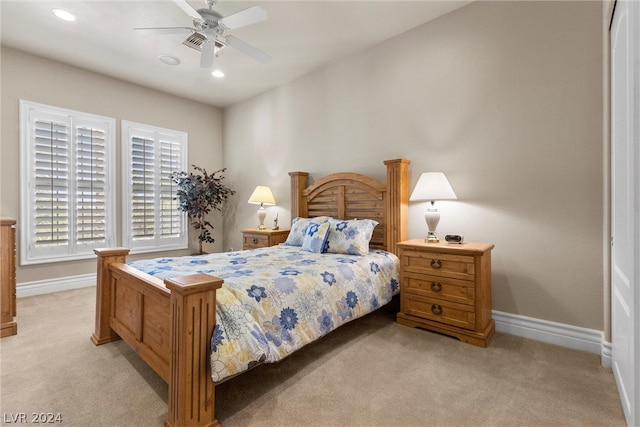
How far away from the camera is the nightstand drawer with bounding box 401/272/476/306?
2.42 metres

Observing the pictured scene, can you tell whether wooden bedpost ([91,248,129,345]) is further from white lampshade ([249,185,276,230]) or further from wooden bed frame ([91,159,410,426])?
white lampshade ([249,185,276,230])

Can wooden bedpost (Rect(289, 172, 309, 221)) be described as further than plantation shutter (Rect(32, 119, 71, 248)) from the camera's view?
Yes

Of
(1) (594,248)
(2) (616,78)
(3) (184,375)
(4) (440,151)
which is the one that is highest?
(2) (616,78)

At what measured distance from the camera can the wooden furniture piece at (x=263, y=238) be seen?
4113mm

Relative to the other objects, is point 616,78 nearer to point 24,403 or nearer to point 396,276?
point 396,276

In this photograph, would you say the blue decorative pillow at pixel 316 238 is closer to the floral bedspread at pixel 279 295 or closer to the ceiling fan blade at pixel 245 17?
the floral bedspread at pixel 279 295

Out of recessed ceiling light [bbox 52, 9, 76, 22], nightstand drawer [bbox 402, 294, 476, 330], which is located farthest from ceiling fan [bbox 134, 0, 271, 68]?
nightstand drawer [bbox 402, 294, 476, 330]

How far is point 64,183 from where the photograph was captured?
3.98 m

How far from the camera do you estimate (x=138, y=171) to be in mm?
4680

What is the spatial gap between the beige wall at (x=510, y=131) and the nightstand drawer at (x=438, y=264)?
1.75 ft

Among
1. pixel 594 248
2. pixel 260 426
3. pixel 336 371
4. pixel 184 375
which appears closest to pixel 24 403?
pixel 184 375

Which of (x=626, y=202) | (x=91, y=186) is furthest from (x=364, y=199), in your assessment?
(x=91, y=186)

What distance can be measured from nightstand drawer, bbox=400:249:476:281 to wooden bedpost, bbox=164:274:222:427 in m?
1.84

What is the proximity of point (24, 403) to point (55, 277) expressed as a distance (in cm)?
292
